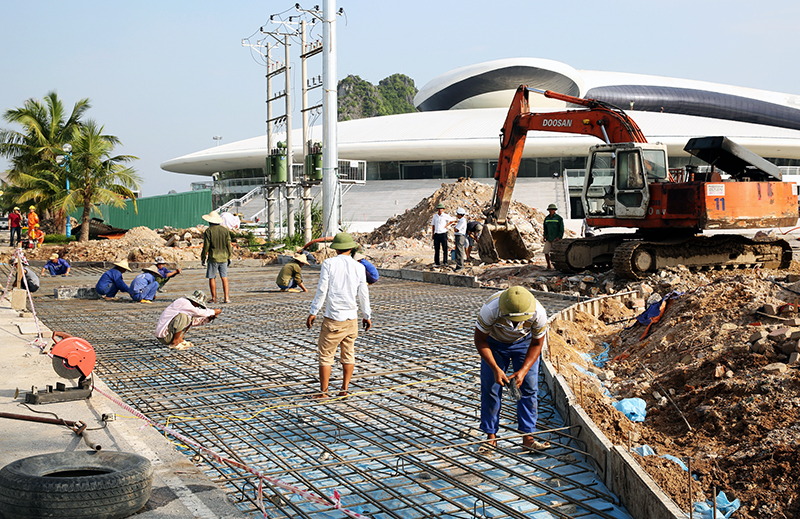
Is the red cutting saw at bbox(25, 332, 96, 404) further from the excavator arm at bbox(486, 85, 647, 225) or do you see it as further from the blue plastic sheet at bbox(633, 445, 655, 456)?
the excavator arm at bbox(486, 85, 647, 225)

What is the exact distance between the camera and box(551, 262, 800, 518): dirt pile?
12.8 ft

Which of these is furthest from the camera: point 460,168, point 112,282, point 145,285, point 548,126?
point 460,168

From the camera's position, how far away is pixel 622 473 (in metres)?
3.60

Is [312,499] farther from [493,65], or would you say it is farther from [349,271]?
[493,65]

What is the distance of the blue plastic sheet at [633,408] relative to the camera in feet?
17.7

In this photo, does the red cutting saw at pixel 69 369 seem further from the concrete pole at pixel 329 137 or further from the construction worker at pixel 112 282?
the concrete pole at pixel 329 137

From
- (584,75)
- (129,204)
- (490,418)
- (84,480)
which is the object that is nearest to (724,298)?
(490,418)

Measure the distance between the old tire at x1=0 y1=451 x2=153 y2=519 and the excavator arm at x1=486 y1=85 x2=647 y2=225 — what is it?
10.9m

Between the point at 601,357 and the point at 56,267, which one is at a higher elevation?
the point at 56,267

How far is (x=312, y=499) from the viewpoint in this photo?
3604 mm

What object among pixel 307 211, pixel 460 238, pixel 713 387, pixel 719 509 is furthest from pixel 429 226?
pixel 719 509

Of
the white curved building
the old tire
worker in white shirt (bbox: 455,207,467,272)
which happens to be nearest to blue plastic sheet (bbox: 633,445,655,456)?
the old tire

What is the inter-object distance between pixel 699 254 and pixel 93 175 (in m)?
22.0

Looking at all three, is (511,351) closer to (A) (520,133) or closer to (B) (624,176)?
(B) (624,176)
